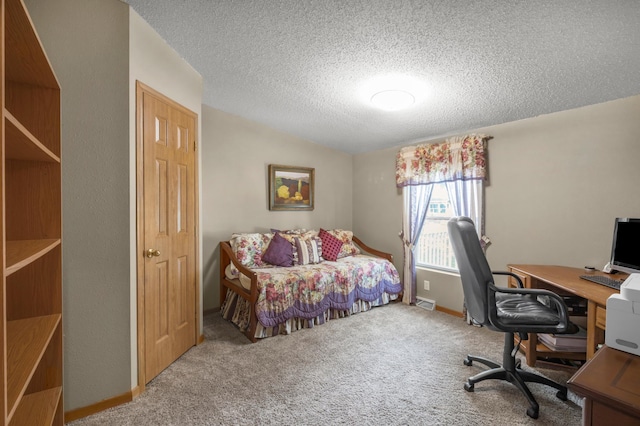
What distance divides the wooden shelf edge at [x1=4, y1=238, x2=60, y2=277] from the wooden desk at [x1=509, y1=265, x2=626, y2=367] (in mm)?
2594

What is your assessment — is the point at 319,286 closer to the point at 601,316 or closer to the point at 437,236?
the point at 437,236

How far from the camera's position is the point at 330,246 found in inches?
A: 157

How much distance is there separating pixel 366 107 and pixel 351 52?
3.34ft

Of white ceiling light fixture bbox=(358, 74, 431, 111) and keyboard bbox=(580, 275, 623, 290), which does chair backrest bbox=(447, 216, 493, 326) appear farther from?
white ceiling light fixture bbox=(358, 74, 431, 111)

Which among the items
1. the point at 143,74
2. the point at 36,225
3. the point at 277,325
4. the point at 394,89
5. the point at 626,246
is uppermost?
the point at 394,89

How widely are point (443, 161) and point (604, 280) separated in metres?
1.90

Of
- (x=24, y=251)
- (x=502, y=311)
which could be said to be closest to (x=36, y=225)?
(x=24, y=251)

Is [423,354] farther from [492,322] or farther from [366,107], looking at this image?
[366,107]

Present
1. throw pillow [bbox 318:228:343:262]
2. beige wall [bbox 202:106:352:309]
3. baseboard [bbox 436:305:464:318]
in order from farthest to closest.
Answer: throw pillow [bbox 318:228:343:262], beige wall [bbox 202:106:352:309], baseboard [bbox 436:305:464:318]

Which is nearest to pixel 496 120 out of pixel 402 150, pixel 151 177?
pixel 402 150

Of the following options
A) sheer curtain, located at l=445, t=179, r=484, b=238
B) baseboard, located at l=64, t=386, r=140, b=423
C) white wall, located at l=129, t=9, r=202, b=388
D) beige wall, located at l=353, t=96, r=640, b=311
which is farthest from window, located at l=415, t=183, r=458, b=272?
baseboard, located at l=64, t=386, r=140, b=423

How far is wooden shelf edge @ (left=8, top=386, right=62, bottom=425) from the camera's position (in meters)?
1.10

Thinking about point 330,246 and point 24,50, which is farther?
point 330,246

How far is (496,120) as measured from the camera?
300 cm
